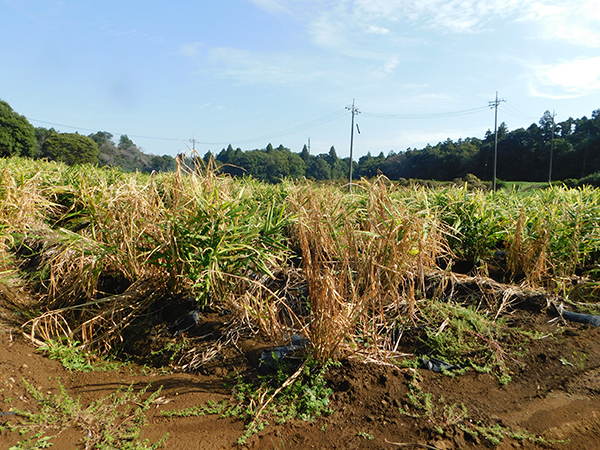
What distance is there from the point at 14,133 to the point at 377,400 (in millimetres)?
38453

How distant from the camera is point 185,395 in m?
2.06

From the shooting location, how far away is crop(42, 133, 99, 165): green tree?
36.6 metres

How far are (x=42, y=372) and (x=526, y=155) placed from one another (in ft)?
157

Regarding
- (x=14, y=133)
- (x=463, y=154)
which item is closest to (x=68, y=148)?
(x=14, y=133)

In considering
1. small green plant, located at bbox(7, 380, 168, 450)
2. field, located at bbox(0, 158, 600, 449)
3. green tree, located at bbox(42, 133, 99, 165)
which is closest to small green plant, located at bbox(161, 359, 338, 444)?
field, located at bbox(0, 158, 600, 449)

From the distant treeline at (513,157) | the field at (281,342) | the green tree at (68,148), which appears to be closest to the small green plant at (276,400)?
the field at (281,342)

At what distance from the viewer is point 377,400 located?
199 centimetres

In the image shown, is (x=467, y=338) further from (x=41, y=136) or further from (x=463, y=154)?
(x=41, y=136)

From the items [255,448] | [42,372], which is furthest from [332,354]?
[42,372]

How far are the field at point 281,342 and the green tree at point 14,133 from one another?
1321 inches

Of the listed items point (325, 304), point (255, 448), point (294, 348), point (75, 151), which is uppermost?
point (75, 151)

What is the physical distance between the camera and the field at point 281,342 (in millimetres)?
1817

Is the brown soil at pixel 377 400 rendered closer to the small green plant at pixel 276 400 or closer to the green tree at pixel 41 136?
the small green plant at pixel 276 400

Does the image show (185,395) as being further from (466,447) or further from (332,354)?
(466,447)
